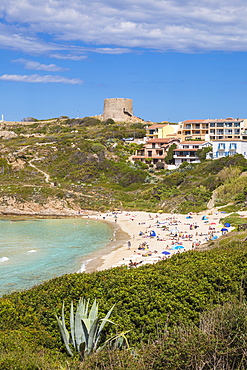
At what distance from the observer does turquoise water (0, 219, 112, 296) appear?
26.4m

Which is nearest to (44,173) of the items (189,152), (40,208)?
(40,208)

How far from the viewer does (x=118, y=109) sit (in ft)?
368

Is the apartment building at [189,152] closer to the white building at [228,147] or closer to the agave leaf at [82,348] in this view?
the white building at [228,147]

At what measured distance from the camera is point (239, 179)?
5300cm

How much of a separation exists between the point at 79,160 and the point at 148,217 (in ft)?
92.1

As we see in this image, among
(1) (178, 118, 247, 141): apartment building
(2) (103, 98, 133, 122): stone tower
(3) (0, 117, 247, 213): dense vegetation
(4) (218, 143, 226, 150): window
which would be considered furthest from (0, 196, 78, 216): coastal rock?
(2) (103, 98, 133, 122): stone tower

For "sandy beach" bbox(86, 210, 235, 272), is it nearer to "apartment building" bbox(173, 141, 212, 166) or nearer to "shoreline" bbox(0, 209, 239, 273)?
"shoreline" bbox(0, 209, 239, 273)

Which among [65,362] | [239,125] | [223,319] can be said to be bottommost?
[65,362]

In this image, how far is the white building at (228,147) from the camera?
217 ft

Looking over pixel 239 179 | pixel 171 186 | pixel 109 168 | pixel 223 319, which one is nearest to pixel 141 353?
pixel 223 319

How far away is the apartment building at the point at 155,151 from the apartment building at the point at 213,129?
4.89m

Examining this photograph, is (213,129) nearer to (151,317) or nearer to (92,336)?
(151,317)

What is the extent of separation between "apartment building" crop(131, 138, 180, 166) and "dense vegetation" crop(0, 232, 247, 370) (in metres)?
56.2

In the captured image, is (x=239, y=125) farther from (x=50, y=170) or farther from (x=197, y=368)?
(x=197, y=368)
